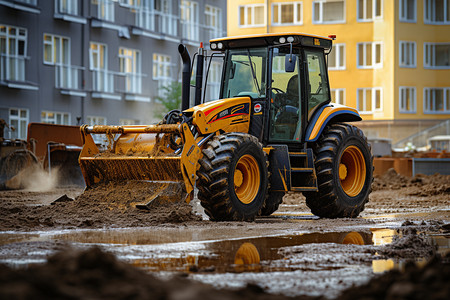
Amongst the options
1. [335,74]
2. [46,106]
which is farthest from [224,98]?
[335,74]

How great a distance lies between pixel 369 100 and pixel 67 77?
76.4ft

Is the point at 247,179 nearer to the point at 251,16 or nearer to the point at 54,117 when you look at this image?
the point at 54,117

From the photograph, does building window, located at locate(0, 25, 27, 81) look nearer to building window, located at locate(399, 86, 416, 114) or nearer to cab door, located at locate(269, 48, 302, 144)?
cab door, located at locate(269, 48, 302, 144)

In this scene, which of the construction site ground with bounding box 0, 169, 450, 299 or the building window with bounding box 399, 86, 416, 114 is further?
the building window with bounding box 399, 86, 416, 114

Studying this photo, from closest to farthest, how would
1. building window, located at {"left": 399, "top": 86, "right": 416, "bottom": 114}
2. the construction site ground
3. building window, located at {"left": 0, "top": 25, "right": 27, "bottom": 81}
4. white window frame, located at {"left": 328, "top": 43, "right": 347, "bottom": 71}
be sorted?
the construction site ground
building window, located at {"left": 0, "top": 25, "right": 27, "bottom": 81}
building window, located at {"left": 399, "top": 86, "right": 416, "bottom": 114}
white window frame, located at {"left": 328, "top": 43, "right": 347, "bottom": 71}

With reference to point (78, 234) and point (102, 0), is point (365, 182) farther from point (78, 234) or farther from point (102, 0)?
point (102, 0)

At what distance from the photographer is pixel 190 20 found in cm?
4681

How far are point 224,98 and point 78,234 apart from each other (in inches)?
180

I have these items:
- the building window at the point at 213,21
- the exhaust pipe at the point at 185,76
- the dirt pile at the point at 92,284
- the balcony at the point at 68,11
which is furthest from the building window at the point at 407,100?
the dirt pile at the point at 92,284

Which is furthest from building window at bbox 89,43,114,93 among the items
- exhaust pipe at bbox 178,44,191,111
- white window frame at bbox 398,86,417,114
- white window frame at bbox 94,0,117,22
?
exhaust pipe at bbox 178,44,191,111

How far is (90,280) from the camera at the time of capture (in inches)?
207

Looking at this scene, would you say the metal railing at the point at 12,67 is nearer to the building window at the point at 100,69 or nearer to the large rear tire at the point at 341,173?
the building window at the point at 100,69

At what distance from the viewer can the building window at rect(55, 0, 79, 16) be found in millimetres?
37344

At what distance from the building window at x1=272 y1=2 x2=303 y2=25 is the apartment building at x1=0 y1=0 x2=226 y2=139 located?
9117mm
